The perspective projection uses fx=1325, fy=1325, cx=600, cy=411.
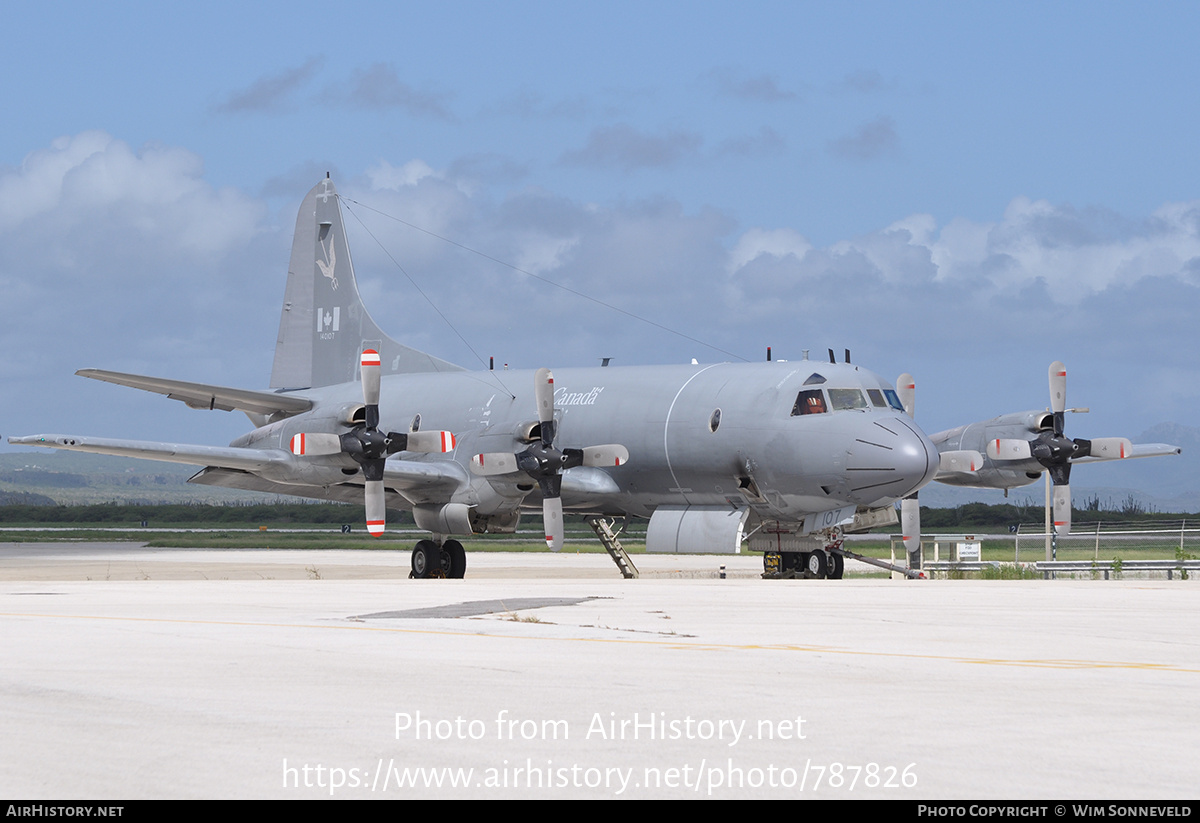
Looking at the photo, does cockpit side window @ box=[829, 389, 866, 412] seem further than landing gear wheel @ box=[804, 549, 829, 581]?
No

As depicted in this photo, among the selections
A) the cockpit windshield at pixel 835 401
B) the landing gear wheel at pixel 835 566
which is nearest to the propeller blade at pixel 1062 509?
the landing gear wheel at pixel 835 566

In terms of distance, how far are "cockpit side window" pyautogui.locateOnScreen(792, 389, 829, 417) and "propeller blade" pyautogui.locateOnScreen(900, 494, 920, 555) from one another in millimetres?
3927

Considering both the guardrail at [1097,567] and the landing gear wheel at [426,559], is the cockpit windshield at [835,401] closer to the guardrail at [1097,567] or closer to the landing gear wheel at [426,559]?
the guardrail at [1097,567]

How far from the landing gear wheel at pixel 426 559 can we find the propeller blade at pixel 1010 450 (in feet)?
43.5

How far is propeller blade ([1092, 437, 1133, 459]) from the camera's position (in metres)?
31.0

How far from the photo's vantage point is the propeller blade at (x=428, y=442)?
92.5 ft

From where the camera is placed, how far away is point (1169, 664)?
38.1 ft

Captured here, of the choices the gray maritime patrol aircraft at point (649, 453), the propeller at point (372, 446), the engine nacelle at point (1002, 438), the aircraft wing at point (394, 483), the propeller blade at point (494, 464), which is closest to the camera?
the gray maritime patrol aircraft at point (649, 453)

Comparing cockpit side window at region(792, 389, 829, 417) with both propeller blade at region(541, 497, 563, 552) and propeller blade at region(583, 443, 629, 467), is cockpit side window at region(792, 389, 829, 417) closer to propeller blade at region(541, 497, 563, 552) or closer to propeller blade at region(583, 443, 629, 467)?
propeller blade at region(583, 443, 629, 467)

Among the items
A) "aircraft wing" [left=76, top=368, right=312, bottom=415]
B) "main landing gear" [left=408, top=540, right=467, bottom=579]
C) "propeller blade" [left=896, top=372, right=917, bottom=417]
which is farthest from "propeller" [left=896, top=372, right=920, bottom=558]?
"aircraft wing" [left=76, top=368, right=312, bottom=415]

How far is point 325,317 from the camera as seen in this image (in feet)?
128

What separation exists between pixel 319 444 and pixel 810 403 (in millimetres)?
10416
